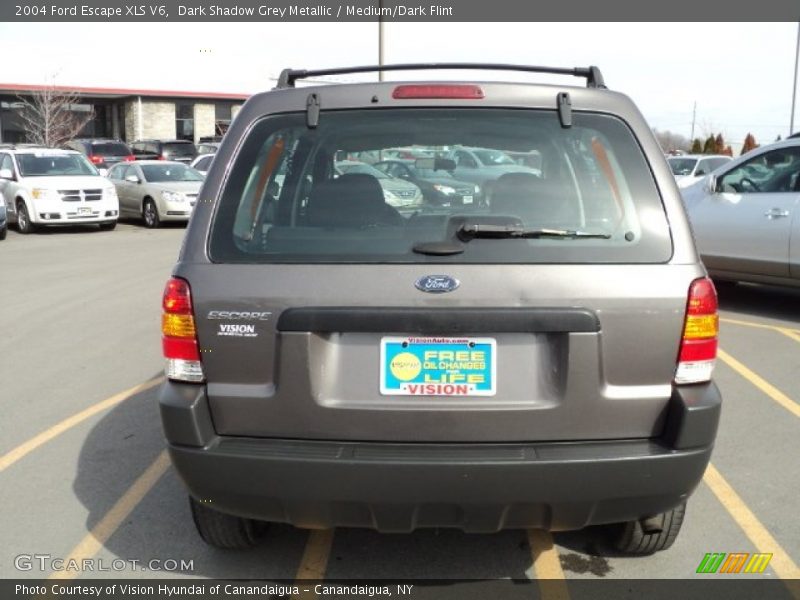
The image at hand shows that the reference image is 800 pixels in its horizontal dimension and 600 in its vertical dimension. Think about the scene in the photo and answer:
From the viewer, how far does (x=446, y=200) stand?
10.4ft

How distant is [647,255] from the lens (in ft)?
9.37

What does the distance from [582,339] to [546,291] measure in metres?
0.20

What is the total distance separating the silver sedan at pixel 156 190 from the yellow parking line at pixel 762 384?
13.3 metres

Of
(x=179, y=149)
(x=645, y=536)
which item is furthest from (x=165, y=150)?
(x=645, y=536)

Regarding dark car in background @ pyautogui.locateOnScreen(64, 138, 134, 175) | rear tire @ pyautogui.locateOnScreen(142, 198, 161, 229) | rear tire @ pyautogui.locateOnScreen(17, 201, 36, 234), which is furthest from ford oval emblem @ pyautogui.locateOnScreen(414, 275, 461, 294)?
dark car in background @ pyautogui.locateOnScreen(64, 138, 134, 175)

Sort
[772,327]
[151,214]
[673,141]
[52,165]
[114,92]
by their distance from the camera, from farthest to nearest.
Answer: [673,141], [114,92], [151,214], [52,165], [772,327]

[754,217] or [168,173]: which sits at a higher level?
[754,217]

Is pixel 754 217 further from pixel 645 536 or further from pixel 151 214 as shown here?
pixel 151 214

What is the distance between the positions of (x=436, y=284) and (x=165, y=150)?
3088 cm

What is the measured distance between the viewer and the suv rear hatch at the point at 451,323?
2.79 m

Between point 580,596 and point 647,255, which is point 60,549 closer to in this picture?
point 580,596

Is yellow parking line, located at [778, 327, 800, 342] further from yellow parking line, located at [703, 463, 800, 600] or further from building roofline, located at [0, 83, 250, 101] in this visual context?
building roofline, located at [0, 83, 250, 101]

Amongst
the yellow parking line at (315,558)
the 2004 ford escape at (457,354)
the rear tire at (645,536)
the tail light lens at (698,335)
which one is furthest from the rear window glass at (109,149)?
the tail light lens at (698,335)

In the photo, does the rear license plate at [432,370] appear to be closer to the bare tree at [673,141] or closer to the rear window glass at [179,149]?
the rear window glass at [179,149]
